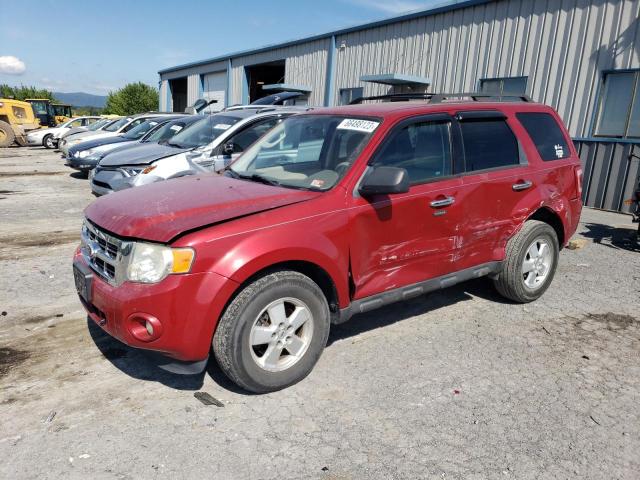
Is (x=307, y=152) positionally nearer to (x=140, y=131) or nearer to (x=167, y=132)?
(x=167, y=132)

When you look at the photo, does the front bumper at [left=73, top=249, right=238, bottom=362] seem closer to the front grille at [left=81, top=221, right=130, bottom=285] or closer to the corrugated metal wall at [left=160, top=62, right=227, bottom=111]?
the front grille at [left=81, top=221, right=130, bottom=285]

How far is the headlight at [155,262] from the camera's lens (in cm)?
283

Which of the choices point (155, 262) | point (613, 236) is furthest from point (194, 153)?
point (613, 236)

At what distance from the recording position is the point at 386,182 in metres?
3.33

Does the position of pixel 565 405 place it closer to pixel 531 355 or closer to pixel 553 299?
pixel 531 355

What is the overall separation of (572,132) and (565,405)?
9.78 m

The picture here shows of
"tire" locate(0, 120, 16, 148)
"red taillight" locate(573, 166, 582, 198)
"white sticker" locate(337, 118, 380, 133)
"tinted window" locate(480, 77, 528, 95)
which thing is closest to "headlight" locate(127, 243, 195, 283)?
"white sticker" locate(337, 118, 380, 133)

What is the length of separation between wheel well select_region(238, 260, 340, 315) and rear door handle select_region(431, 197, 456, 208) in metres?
1.07

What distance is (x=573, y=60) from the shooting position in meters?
11.1

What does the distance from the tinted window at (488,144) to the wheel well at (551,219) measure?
63cm

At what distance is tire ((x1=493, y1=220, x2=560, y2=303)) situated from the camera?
461 cm

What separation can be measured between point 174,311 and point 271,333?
64 centimetres

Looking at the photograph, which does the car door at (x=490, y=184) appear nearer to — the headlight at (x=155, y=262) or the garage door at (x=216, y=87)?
the headlight at (x=155, y=262)

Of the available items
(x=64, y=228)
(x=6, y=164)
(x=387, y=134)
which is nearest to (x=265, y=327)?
(x=387, y=134)
